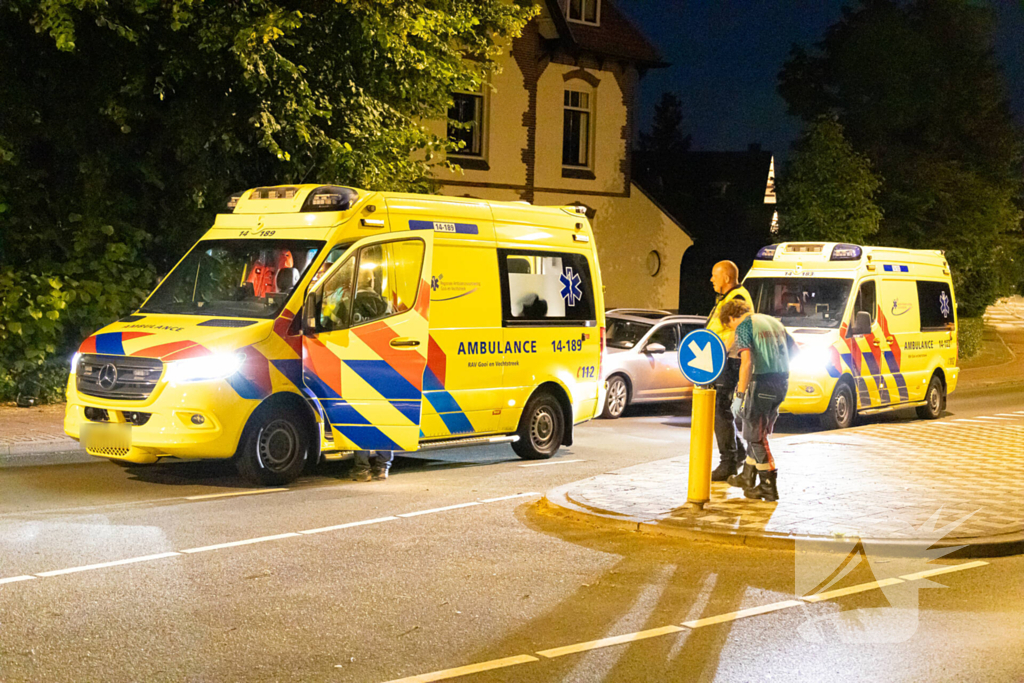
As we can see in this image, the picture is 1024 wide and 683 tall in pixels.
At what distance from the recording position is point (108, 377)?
10.7 m

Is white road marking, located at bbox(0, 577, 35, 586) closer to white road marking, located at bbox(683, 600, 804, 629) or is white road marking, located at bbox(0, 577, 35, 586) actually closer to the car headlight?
the car headlight

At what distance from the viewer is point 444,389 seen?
39.6 feet

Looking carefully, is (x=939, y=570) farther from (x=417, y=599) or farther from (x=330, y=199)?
(x=330, y=199)

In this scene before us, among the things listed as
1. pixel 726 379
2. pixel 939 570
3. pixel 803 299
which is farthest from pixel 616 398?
pixel 939 570

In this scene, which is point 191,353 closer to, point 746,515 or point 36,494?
point 36,494

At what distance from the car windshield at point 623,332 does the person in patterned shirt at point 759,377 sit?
366 inches

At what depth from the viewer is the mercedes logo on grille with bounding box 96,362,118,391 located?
34.8 feet

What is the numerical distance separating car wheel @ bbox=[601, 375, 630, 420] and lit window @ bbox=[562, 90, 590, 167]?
527 inches

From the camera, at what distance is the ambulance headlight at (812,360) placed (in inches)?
656

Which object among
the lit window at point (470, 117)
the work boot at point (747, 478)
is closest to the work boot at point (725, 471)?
the work boot at point (747, 478)

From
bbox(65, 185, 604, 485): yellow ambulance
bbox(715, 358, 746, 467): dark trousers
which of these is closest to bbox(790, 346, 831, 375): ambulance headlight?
bbox(65, 185, 604, 485): yellow ambulance

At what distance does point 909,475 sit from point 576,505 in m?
3.89

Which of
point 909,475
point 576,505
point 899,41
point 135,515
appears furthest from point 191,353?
point 899,41

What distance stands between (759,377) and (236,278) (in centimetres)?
480
